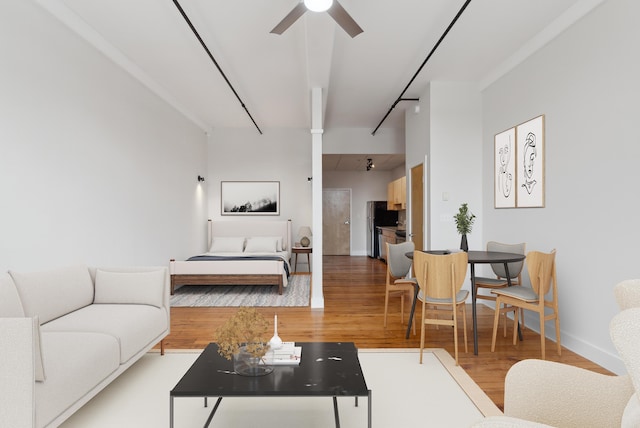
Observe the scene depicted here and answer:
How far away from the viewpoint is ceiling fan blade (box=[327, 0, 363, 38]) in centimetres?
254

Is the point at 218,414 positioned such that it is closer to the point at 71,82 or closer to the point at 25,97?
the point at 25,97

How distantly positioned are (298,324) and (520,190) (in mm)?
2915

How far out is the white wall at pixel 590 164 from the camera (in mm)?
2727

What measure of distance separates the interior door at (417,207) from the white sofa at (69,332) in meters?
3.96

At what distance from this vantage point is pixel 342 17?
2.66m

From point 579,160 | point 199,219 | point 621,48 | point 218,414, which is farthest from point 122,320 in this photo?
point 199,219

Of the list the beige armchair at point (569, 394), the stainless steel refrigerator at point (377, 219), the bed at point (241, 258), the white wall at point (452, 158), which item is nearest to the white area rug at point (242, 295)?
the bed at point (241, 258)

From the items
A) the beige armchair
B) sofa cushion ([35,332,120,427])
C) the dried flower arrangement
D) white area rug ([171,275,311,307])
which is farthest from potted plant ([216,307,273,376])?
white area rug ([171,275,311,307])

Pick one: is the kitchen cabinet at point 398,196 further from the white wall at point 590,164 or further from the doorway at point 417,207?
the white wall at point 590,164

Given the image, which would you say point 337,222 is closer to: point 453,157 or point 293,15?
point 453,157

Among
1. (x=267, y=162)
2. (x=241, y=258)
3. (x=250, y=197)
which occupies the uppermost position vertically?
(x=267, y=162)

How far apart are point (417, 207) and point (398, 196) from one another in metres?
3.17

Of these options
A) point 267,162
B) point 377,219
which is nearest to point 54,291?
point 267,162

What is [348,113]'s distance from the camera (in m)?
6.61
